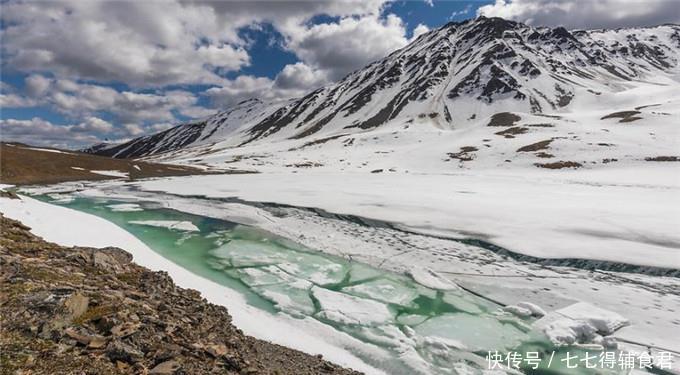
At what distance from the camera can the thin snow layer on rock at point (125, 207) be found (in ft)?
90.5

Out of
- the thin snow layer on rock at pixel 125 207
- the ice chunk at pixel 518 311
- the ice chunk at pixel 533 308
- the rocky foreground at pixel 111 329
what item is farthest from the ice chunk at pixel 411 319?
the thin snow layer on rock at pixel 125 207

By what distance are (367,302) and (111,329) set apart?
24.4ft

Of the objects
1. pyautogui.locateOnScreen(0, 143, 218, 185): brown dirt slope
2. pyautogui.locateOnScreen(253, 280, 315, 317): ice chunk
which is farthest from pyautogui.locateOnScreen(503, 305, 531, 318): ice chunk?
pyautogui.locateOnScreen(0, 143, 218, 185): brown dirt slope

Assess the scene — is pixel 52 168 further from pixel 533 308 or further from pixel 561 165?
pixel 561 165

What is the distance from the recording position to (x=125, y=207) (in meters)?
28.8

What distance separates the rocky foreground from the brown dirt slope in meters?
48.1

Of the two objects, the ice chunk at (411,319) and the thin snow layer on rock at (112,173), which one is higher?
the thin snow layer on rock at (112,173)

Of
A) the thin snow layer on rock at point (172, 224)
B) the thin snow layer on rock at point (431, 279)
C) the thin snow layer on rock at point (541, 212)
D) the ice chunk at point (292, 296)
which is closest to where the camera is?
the ice chunk at point (292, 296)

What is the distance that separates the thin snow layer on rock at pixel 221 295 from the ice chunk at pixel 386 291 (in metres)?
2.83

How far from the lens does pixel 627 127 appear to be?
3223 inches

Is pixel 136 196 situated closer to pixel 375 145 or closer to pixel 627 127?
pixel 375 145

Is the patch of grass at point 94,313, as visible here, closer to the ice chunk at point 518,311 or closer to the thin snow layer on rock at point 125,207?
the ice chunk at point 518,311

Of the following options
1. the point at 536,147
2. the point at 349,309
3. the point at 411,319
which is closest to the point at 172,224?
the point at 349,309

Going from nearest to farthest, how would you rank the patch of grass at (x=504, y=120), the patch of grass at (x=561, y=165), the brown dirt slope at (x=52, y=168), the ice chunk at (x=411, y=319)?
1. the ice chunk at (x=411, y=319)
2. the brown dirt slope at (x=52, y=168)
3. the patch of grass at (x=561, y=165)
4. the patch of grass at (x=504, y=120)
